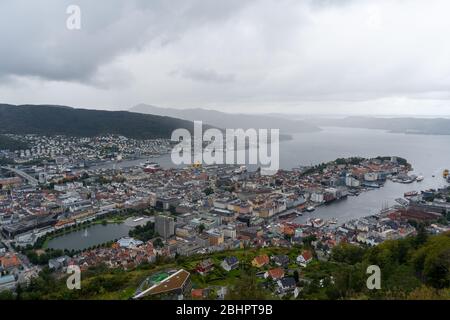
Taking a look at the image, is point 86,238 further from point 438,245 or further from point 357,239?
point 438,245

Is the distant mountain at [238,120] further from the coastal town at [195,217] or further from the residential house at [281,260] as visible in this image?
the residential house at [281,260]

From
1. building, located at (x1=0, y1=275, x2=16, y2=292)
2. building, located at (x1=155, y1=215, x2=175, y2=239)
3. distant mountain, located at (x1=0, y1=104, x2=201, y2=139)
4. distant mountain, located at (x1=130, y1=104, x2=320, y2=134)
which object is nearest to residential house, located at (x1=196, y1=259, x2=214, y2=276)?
building, located at (x1=155, y1=215, x2=175, y2=239)

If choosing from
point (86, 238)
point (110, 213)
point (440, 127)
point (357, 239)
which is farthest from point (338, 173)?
point (440, 127)

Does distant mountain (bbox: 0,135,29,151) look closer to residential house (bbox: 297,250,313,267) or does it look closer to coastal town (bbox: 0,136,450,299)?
coastal town (bbox: 0,136,450,299)

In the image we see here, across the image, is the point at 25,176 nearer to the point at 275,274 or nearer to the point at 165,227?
the point at 165,227

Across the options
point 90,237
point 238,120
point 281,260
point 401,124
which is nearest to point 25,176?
point 90,237

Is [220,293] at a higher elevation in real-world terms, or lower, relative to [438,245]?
lower
